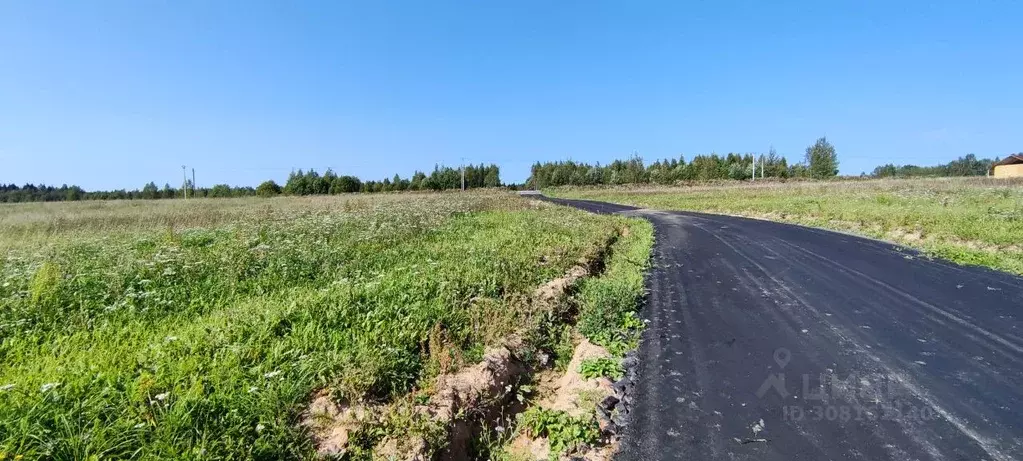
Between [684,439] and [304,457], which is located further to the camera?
[684,439]

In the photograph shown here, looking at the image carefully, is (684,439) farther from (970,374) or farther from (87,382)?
(87,382)

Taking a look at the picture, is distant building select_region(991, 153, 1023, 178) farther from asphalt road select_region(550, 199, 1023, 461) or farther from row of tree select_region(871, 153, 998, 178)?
asphalt road select_region(550, 199, 1023, 461)

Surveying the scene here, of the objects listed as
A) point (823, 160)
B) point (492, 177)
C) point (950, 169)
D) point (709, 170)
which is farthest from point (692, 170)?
point (950, 169)

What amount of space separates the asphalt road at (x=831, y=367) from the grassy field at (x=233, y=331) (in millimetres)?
1287

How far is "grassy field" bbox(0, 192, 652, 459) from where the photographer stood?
9.62 feet

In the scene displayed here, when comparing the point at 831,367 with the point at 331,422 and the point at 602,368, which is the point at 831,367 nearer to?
the point at 602,368

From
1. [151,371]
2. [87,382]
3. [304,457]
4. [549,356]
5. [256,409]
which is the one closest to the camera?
[304,457]

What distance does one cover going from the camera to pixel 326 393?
11.8 ft

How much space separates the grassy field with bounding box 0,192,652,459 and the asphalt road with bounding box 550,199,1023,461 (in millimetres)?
1287

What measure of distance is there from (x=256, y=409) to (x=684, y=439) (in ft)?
10.1

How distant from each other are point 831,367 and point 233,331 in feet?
19.1

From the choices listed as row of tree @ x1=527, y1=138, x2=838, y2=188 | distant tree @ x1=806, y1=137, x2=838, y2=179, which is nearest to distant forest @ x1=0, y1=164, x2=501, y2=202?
row of tree @ x1=527, y1=138, x2=838, y2=188

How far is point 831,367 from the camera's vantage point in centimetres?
431

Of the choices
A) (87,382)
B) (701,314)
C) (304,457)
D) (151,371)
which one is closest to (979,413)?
(701,314)
